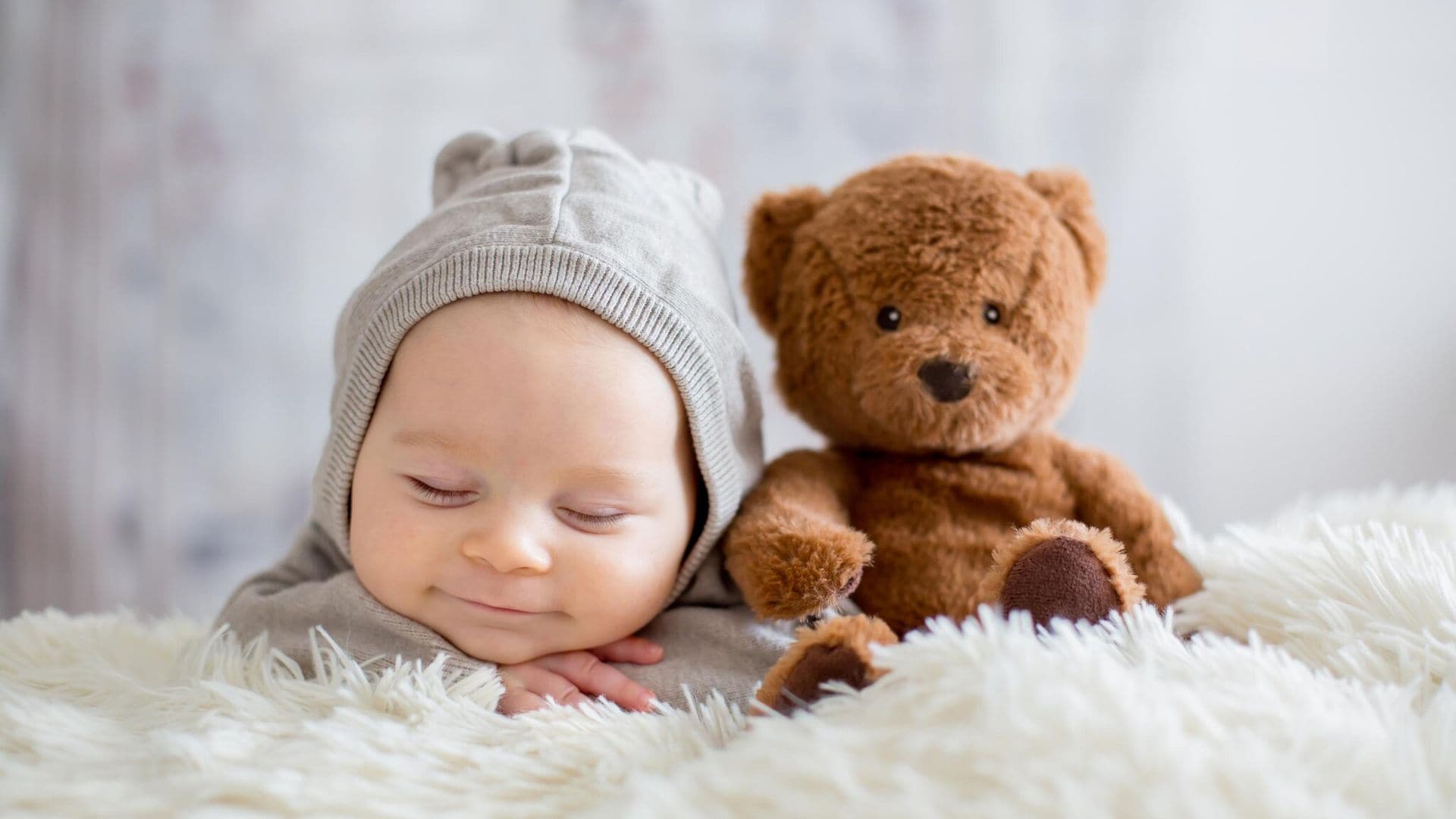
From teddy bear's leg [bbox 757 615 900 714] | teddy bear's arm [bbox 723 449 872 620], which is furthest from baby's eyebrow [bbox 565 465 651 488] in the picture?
teddy bear's leg [bbox 757 615 900 714]

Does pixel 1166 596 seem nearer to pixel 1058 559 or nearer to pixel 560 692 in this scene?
pixel 1058 559

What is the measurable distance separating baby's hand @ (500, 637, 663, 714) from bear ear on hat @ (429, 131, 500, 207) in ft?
1.74

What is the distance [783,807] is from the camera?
0.58 meters

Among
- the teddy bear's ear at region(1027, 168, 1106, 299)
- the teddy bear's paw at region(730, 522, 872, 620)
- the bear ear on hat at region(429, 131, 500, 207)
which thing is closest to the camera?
the teddy bear's paw at region(730, 522, 872, 620)

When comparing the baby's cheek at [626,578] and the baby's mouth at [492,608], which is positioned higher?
the baby's cheek at [626,578]

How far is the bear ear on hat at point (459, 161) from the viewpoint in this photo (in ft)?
3.84

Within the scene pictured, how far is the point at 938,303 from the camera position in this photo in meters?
0.97

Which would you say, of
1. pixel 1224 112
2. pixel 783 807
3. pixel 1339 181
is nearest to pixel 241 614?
pixel 783 807

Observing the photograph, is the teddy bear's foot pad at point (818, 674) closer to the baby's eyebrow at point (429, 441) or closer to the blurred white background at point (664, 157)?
the baby's eyebrow at point (429, 441)

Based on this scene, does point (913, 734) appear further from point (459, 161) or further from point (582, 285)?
point (459, 161)

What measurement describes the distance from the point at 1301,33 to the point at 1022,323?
1.03m

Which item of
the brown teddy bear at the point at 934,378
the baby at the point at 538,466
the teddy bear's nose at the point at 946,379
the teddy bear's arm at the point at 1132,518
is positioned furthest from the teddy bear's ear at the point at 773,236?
the teddy bear's arm at the point at 1132,518

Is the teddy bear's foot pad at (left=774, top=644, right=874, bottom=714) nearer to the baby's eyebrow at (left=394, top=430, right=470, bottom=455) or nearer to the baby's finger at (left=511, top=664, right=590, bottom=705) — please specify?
the baby's finger at (left=511, top=664, right=590, bottom=705)

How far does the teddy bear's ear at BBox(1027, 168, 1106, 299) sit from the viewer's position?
1.06 metres
